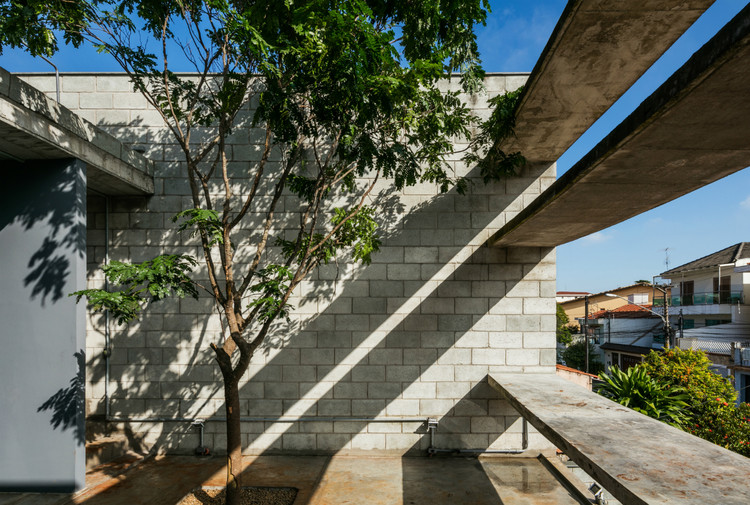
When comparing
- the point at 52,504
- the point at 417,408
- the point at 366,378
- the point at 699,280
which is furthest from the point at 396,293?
the point at 699,280

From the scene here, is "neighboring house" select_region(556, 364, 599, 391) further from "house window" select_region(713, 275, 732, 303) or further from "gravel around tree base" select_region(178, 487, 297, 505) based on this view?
"house window" select_region(713, 275, 732, 303)

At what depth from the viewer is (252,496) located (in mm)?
4016

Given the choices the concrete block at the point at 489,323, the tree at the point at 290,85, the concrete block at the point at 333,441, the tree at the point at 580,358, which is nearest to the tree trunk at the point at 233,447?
the tree at the point at 290,85

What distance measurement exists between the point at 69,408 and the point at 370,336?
3.15 m

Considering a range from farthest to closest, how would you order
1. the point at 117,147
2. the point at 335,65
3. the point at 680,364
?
the point at 680,364 → the point at 117,147 → the point at 335,65

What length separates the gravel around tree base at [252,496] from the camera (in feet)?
12.8

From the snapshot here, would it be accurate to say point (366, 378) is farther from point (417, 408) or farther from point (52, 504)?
point (52, 504)

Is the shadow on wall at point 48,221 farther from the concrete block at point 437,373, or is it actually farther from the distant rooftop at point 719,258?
the distant rooftop at point 719,258

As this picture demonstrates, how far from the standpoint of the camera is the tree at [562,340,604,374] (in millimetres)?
21469

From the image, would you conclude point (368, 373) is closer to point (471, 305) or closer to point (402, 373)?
point (402, 373)

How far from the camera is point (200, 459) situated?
198 inches

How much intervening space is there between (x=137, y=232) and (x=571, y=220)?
16.8ft

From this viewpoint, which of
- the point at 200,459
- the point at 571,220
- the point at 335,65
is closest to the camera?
the point at 335,65

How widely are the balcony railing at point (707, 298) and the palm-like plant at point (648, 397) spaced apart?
593 inches
